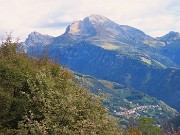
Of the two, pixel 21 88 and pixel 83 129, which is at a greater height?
pixel 21 88

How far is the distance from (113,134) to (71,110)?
15.5ft

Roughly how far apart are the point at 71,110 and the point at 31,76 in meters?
6.88

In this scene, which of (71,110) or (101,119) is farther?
(101,119)

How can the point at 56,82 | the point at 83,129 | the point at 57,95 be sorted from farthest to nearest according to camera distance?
the point at 56,82 → the point at 57,95 → the point at 83,129

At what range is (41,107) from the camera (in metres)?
25.5

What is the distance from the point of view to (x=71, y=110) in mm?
24203

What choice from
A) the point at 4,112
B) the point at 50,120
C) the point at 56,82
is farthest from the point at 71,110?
the point at 56,82

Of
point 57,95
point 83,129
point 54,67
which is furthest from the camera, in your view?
point 54,67

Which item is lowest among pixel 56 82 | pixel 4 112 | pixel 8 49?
pixel 4 112

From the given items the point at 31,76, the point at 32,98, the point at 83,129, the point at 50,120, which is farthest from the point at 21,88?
the point at 83,129

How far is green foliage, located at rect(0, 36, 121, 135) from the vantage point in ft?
77.0

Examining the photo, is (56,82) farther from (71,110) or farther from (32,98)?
(71,110)

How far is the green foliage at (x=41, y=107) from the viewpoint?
23484mm

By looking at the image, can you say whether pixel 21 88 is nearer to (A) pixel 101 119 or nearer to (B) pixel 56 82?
(B) pixel 56 82
